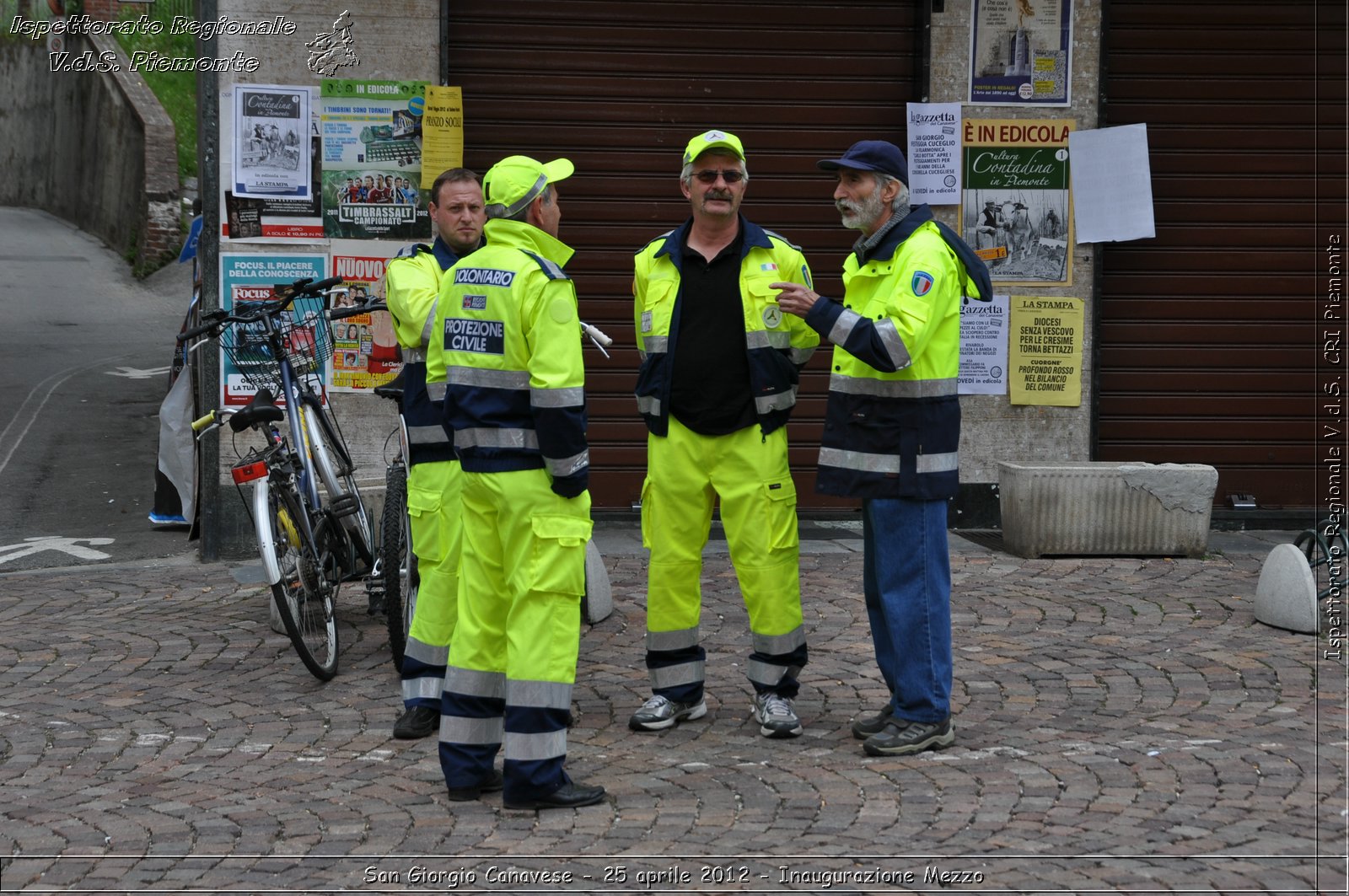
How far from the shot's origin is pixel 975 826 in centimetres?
473

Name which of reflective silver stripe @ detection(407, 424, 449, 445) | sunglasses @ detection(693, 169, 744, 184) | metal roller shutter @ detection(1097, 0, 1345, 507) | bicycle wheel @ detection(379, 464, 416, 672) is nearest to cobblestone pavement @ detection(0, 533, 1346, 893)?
Answer: bicycle wheel @ detection(379, 464, 416, 672)

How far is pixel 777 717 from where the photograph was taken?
224 inches

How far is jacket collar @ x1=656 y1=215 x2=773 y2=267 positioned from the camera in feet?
19.0

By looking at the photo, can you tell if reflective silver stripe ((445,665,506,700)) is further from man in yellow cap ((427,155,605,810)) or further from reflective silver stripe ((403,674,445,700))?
reflective silver stripe ((403,674,445,700))

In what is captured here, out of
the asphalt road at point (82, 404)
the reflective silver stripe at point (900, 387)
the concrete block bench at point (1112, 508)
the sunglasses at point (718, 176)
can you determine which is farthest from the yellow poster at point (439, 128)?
the reflective silver stripe at point (900, 387)

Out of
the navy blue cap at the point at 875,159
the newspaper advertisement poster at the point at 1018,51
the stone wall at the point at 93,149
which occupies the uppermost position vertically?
the stone wall at the point at 93,149

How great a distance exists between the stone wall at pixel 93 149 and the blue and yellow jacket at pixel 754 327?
18.7 meters

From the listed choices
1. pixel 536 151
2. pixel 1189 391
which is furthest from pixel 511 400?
pixel 1189 391

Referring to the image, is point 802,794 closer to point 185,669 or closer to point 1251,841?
point 1251,841

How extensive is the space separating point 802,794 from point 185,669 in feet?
9.97

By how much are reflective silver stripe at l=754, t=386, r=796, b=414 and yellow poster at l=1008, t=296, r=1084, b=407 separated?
442 cm

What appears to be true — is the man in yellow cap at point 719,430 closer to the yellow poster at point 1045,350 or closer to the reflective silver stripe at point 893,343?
the reflective silver stripe at point 893,343

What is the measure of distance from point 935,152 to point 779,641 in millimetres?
4869

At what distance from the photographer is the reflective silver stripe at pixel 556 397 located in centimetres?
478
